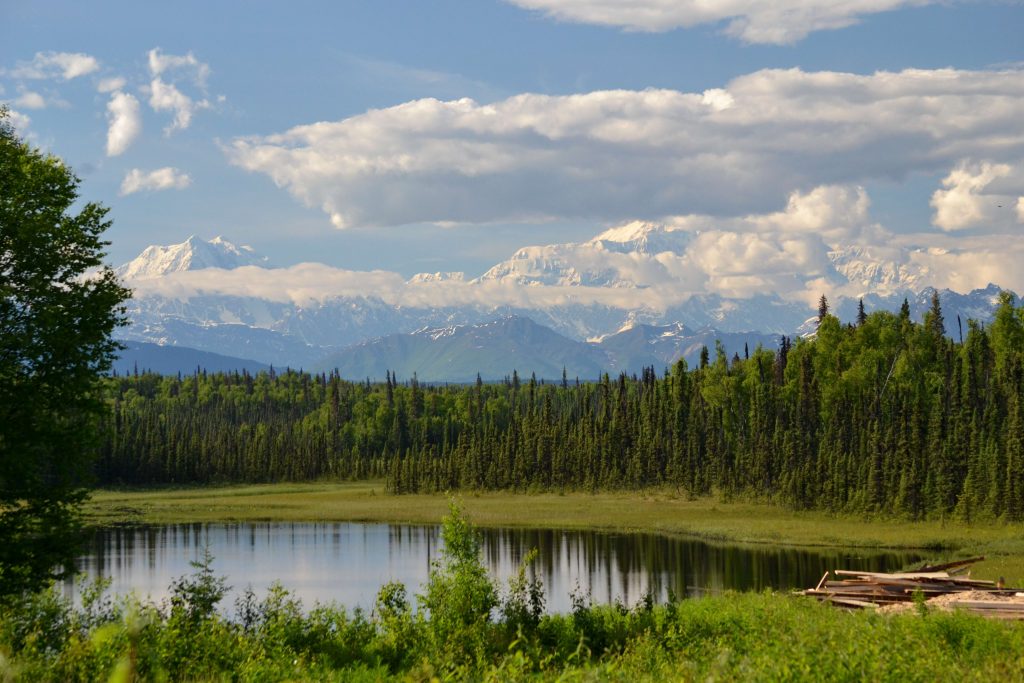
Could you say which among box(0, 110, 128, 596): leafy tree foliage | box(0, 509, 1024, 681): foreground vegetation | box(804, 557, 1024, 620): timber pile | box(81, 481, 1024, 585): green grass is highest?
box(0, 110, 128, 596): leafy tree foliage

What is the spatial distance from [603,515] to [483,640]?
8731 cm

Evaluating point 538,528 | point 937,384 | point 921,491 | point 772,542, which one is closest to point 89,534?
point 772,542

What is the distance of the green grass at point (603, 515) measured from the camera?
8462 cm

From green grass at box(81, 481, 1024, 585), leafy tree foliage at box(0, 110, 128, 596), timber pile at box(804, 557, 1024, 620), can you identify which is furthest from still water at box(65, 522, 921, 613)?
leafy tree foliage at box(0, 110, 128, 596)

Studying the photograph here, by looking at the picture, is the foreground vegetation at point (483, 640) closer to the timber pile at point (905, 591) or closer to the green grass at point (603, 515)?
the timber pile at point (905, 591)

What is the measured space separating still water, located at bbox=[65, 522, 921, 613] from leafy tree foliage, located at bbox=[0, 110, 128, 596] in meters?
19.9

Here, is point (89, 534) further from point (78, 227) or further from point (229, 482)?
point (229, 482)

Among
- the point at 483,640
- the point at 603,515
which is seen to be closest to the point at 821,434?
the point at 603,515

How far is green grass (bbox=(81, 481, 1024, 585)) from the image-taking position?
84625 millimetres

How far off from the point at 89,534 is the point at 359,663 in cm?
1238

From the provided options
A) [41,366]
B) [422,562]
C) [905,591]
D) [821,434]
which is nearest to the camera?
[41,366]

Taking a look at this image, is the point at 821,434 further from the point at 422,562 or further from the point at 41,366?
the point at 41,366

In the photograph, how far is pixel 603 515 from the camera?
11612 cm

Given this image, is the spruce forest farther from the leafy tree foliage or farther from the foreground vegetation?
the leafy tree foliage
